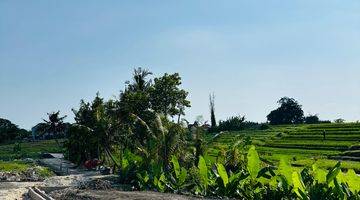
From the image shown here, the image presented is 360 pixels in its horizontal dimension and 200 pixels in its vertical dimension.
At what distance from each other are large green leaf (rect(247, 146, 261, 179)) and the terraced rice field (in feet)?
48.3

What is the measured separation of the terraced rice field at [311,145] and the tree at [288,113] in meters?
26.2

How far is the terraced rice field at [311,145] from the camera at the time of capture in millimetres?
37062

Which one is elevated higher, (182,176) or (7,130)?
(7,130)

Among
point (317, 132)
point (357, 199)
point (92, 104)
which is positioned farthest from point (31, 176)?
point (317, 132)

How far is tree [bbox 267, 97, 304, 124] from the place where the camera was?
91.8 m

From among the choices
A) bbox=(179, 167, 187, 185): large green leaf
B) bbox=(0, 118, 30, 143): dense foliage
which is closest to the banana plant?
bbox=(179, 167, 187, 185): large green leaf

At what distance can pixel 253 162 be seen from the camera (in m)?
16.0

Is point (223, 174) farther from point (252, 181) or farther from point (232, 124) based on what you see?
point (232, 124)

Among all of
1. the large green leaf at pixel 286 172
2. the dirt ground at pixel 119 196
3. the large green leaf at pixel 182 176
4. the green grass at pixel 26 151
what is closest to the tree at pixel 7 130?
the green grass at pixel 26 151

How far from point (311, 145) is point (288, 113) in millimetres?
44964

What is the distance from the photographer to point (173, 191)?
20.2 meters

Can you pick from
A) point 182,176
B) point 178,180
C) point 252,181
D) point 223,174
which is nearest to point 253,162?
point 252,181

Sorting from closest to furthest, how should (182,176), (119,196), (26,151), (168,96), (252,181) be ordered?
(252,181), (119,196), (182,176), (168,96), (26,151)

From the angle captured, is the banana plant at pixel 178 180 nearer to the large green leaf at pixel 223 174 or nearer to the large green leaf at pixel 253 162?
the large green leaf at pixel 223 174
